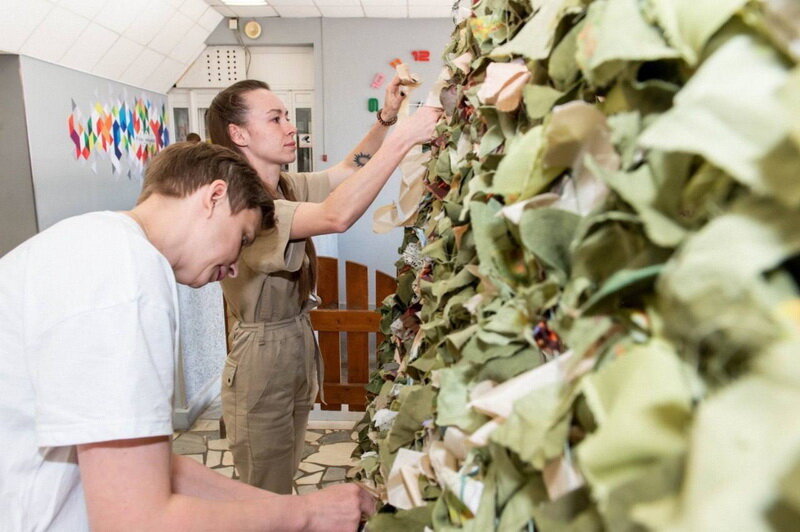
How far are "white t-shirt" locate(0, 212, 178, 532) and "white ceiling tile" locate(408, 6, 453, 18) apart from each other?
5314 millimetres

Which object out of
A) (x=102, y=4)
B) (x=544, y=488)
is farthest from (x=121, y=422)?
(x=102, y=4)

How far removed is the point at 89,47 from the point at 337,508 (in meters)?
4.10

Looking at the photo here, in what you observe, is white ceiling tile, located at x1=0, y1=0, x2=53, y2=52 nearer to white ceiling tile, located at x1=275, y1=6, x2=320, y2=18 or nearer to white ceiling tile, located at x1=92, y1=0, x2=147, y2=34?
white ceiling tile, located at x1=92, y1=0, x2=147, y2=34

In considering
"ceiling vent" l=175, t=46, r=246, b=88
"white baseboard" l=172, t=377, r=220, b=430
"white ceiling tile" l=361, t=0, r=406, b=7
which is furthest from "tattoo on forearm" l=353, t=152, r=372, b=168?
"ceiling vent" l=175, t=46, r=246, b=88

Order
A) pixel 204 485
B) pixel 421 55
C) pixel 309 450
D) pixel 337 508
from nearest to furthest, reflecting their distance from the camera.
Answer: pixel 337 508
pixel 204 485
pixel 309 450
pixel 421 55

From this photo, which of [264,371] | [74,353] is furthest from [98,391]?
[264,371]

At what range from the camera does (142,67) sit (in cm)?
511

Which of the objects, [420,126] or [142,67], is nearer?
[420,126]

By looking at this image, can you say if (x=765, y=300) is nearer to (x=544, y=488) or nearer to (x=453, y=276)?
(x=544, y=488)

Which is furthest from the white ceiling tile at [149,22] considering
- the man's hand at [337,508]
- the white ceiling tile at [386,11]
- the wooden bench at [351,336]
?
the man's hand at [337,508]

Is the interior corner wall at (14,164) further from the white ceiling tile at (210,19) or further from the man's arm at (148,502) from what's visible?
the man's arm at (148,502)

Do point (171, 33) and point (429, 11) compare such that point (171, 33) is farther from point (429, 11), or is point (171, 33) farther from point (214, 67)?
point (429, 11)

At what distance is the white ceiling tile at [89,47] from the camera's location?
3.97 meters

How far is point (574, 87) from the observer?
1.57 ft
